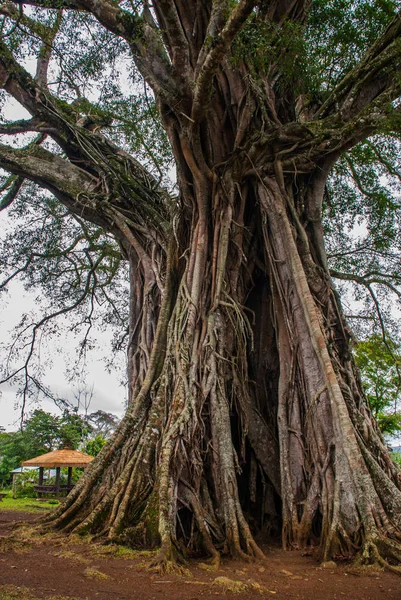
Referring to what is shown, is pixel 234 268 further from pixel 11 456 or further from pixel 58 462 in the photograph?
pixel 11 456

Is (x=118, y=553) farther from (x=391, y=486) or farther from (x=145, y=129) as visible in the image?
(x=145, y=129)

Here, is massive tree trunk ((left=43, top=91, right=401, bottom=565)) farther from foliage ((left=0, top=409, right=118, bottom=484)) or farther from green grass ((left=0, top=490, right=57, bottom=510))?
foliage ((left=0, top=409, right=118, bottom=484))

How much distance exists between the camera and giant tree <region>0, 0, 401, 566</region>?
11.8 feet

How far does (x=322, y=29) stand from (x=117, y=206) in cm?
361

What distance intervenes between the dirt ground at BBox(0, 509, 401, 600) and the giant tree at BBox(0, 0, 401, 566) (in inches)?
8.5

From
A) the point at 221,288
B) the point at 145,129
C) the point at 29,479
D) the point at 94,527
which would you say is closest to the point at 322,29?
the point at 145,129

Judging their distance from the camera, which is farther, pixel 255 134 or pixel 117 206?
pixel 117 206

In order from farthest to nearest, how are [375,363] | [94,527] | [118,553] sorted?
[375,363] < [94,527] < [118,553]

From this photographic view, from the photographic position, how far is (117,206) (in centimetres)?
650

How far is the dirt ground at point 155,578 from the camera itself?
7.89 ft

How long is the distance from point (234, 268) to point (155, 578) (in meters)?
3.47

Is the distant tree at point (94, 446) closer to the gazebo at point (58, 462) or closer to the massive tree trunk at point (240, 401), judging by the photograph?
the gazebo at point (58, 462)

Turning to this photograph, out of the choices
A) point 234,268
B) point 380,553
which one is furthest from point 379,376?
point 380,553

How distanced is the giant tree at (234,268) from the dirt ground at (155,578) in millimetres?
217
